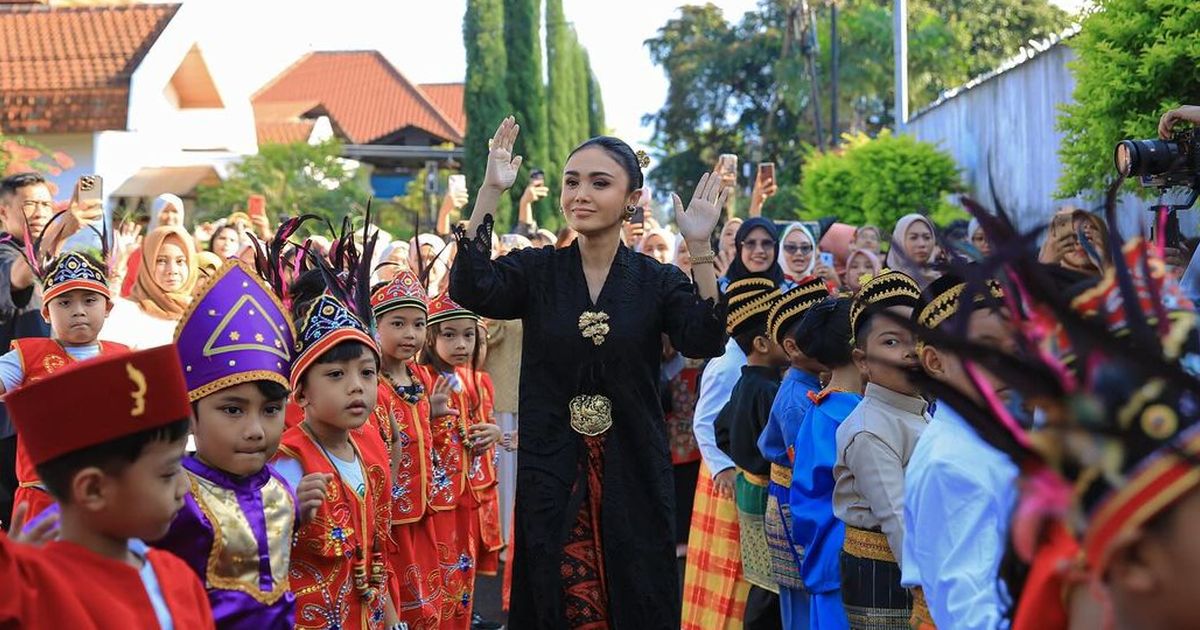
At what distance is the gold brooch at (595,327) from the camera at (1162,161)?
213 centimetres

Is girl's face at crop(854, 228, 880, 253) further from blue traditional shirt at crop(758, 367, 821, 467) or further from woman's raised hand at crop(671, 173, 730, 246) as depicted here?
woman's raised hand at crop(671, 173, 730, 246)

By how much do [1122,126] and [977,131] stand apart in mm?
12117

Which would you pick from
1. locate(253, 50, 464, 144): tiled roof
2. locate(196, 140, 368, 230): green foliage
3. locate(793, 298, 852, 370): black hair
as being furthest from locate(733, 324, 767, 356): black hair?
locate(253, 50, 464, 144): tiled roof

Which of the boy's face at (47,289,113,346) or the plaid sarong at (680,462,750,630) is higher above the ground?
the boy's face at (47,289,113,346)

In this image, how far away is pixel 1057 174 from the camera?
16.0 m

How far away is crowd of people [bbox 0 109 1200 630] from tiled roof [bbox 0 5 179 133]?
24294 mm

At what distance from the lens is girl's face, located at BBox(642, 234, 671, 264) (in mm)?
12297

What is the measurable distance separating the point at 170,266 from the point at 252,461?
4.85m

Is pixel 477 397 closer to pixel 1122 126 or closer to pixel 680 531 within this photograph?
pixel 680 531

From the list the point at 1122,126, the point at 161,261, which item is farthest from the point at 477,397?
the point at 1122,126

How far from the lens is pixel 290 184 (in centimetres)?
3156

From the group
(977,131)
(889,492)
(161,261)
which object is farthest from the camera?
(977,131)

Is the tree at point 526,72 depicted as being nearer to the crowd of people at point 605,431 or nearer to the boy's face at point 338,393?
the crowd of people at point 605,431

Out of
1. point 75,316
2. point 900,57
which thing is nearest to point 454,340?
point 75,316
